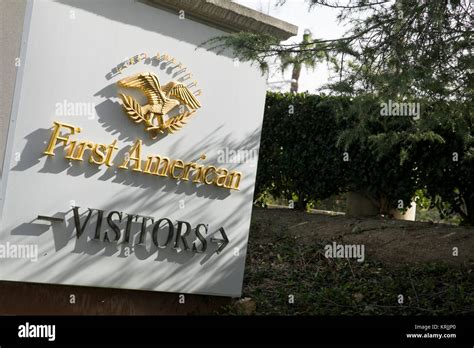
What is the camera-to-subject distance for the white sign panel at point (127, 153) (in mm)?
6273

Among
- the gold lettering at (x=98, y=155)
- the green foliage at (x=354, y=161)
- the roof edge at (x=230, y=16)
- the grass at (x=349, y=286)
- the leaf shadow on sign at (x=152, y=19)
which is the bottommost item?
the grass at (x=349, y=286)

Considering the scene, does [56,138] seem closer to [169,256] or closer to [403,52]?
[169,256]

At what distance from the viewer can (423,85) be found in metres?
6.36

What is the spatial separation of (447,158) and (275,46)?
4566mm

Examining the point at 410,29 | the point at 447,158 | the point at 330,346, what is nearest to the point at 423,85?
the point at 410,29

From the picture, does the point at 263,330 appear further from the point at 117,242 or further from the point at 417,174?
the point at 417,174

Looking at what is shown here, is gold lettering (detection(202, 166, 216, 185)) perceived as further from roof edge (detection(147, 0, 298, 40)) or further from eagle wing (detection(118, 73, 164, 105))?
roof edge (detection(147, 0, 298, 40))

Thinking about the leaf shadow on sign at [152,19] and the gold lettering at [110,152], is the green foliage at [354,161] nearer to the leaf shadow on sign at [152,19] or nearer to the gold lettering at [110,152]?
the leaf shadow on sign at [152,19]

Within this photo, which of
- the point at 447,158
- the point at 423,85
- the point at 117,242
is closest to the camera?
the point at 423,85

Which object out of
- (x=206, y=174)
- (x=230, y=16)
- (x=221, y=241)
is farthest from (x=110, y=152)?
(x=230, y=16)

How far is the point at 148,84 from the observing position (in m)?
6.94

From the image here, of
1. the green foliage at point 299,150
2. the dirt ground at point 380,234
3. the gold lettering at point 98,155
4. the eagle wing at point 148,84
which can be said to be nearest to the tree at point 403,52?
A: the eagle wing at point 148,84

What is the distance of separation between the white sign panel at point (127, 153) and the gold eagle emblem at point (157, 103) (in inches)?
0.5

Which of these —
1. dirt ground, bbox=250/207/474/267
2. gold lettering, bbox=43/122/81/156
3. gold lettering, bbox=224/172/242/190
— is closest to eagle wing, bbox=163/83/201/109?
gold lettering, bbox=224/172/242/190
